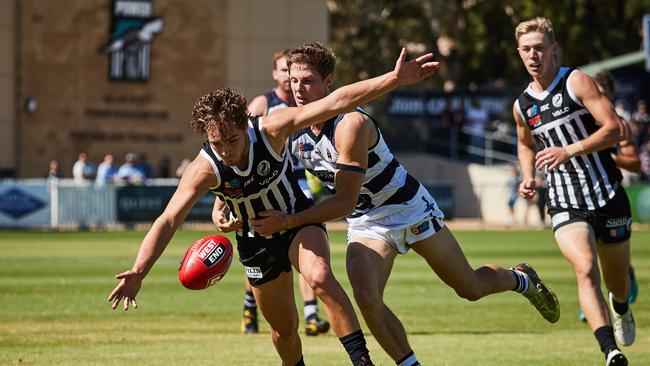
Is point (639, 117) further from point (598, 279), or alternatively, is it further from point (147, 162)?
point (598, 279)

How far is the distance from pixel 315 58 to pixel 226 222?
132 cm

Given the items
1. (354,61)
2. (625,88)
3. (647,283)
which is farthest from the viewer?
A: (354,61)

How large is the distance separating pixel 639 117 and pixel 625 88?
11.8ft

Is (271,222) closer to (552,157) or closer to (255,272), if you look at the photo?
(255,272)

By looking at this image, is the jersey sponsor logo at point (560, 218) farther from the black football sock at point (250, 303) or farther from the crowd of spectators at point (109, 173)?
the crowd of spectators at point (109, 173)

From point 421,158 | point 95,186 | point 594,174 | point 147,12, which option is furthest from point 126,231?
point 594,174

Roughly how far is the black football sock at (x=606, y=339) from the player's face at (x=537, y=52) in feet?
6.86

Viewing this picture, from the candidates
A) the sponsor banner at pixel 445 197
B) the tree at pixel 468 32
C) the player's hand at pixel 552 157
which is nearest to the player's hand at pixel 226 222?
the player's hand at pixel 552 157

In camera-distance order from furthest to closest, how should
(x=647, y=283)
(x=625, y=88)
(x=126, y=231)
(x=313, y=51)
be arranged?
(x=625, y=88)
(x=126, y=231)
(x=647, y=283)
(x=313, y=51)

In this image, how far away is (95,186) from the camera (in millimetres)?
33750

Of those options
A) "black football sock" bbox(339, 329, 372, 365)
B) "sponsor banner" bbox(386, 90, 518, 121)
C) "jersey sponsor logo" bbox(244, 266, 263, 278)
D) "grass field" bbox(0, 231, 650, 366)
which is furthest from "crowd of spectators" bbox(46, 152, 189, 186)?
"black football sock" bbox(339, 329, 372, 365)

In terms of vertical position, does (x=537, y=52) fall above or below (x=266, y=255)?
above

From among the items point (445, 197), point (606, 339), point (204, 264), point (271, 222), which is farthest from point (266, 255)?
point (445, 197)

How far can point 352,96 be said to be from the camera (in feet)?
25.8
